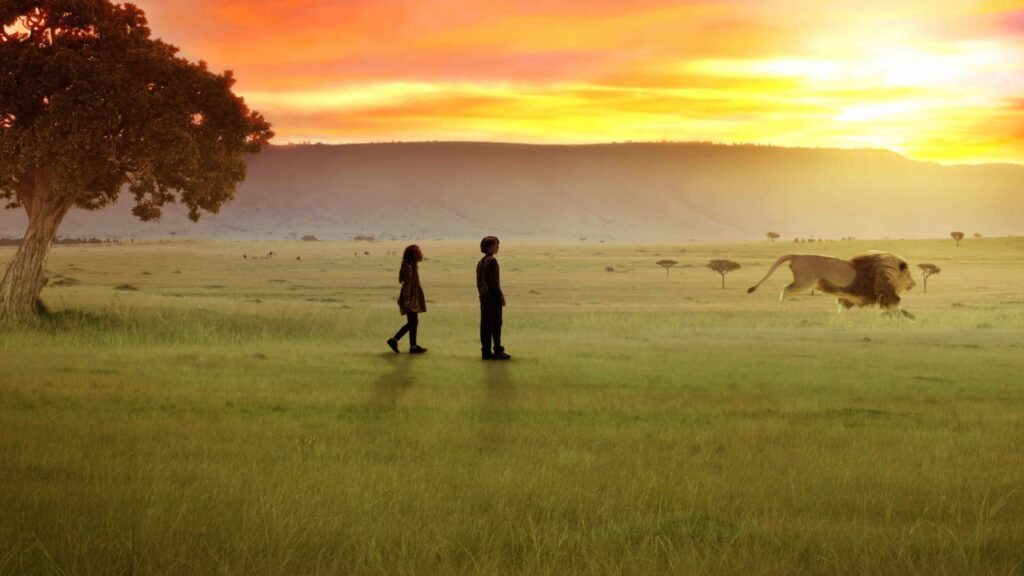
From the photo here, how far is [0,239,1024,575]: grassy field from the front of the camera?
24.3 ft

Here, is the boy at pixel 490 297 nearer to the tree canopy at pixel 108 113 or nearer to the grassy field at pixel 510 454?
the grassy field at pixel 510 454

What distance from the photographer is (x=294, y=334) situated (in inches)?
1251

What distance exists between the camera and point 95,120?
31.6 meters

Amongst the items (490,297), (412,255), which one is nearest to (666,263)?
(412,255)

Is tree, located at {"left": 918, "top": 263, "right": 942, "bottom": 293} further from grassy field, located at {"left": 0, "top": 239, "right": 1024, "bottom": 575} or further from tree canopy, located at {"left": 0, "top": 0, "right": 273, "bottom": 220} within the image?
tree canopy, located at {"left": 0, "top": 0, "right": 273, "bottom": 220}

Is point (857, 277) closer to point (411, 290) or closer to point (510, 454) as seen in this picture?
point (411, 290)

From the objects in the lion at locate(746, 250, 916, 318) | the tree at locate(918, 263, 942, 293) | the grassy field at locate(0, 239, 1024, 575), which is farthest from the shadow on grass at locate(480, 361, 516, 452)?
the tree at locate(918, 263, 942, 293)

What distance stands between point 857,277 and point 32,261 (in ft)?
87.3

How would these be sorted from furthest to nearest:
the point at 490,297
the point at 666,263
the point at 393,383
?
the point at 666,263, the point at 490,297, the point at 393,383

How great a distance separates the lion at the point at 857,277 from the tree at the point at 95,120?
18.9m

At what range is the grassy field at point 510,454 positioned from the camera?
7402 mm

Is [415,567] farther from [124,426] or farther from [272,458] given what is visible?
[124,426]

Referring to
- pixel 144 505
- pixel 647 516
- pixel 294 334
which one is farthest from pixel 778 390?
pixel 294 334

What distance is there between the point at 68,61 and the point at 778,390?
21845 millimetres
